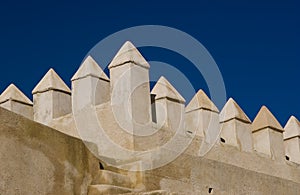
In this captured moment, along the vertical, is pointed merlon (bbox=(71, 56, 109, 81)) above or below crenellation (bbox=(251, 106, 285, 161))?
above

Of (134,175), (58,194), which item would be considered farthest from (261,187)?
(58,194)

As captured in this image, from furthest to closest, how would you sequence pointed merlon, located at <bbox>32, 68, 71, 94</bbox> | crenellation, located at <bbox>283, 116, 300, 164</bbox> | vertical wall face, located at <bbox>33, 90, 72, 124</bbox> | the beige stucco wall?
crenellation, located at <bbox>283, 116, 300, 164</bbox>, pointed merlon, located at <bbox>32, 68, 71, 94</bbox>, vertical wall face, located at <bbox>33, 90, 72, 124</bbox>, the beige stucco wall

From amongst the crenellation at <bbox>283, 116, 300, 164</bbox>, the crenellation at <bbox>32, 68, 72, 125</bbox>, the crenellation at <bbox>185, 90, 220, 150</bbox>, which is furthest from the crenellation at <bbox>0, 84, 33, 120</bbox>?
the crenellation at <bbox>283, 116, 300, 164</bbox>

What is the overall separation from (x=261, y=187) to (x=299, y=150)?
12.8 feet

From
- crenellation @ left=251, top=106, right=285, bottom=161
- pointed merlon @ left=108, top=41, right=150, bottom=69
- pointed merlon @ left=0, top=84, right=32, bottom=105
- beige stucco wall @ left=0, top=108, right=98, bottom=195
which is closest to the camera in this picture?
beige stucco wall @ left=0, top=108, right=98, bottom=195

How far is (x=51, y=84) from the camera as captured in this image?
48.4ft

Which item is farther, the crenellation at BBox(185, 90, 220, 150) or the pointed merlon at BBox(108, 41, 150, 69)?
the crenellation at BBox(185, 90, 220, 150)

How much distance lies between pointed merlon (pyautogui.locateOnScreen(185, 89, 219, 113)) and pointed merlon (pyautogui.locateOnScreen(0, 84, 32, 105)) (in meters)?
3.37

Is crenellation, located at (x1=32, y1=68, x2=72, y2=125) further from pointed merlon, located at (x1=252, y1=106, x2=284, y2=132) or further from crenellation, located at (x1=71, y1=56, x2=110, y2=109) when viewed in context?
pointed merlon, located at (x1=252, y1=106, x2=284, y2=132)

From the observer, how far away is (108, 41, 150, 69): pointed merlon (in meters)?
13.5

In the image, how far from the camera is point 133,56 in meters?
13.5

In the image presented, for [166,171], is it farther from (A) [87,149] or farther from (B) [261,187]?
(B) [261,187]

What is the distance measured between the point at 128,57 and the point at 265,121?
4.63 m

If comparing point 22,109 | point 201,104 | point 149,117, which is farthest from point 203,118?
point 22,109
